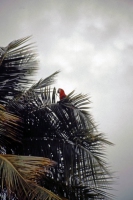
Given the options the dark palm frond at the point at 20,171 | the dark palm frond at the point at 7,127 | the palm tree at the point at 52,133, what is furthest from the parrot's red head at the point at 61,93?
the dark palm frond at the point at 20,171

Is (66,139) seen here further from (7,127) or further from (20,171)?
(20,171)

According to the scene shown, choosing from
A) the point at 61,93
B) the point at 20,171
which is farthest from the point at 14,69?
the point at 20,171

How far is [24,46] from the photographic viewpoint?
7074 mm

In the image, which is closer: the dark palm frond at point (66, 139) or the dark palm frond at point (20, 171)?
the dark palm frond at point (20, 171)

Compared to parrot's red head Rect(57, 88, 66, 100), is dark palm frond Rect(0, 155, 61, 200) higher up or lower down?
lower down

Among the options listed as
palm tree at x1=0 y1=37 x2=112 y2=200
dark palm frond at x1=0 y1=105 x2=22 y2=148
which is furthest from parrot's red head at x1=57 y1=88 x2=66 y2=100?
dark palm frond at x1=0 y1=105 x2=22 y2=148

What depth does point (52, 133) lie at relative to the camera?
7156 millimetres

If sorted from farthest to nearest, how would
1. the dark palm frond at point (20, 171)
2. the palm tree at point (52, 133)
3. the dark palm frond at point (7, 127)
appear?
the palm tree at point (52, 133) → the dark palm frond at point (7, 127) → the dark palm frond at point (20, 171)

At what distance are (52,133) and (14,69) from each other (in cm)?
160

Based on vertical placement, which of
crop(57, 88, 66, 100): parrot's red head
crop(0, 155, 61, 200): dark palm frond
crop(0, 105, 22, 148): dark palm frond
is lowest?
crop(0, 155, 61, 200): dark palm frond

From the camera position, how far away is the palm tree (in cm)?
654

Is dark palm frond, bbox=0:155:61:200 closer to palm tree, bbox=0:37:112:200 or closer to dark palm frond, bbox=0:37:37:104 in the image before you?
palm tree, bbox=0:37:112:200

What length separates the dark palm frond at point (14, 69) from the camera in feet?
23.1

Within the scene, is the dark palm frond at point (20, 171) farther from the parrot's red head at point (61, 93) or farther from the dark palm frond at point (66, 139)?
the parrot's red head at point (61, 93)
